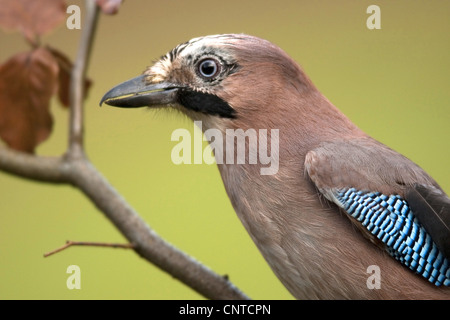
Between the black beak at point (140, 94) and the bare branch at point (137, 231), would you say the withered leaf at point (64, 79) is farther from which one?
the bare branch at point (137, 231)

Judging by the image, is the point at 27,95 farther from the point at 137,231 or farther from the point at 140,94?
the point at 137,231

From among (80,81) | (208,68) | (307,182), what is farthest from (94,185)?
(307,182)

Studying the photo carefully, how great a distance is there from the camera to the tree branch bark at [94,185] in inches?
73.2

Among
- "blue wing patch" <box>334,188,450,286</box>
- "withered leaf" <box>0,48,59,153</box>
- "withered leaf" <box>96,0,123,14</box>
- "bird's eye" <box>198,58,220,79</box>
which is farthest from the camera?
"bird's eye" <box>198,58,220,79</box>

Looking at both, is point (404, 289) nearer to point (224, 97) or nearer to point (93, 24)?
point (224, 97)

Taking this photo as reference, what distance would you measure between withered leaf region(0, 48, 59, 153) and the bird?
0.67 feet

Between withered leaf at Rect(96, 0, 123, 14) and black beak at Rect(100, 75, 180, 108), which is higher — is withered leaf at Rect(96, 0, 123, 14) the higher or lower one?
the higher one

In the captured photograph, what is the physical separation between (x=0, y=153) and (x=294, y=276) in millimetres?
873

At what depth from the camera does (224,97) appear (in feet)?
6.44

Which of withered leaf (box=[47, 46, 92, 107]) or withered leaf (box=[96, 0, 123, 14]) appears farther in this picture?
withered leaf (box=[47, 46, 92, 107])

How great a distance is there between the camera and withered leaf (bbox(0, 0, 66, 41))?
1680 millimetres

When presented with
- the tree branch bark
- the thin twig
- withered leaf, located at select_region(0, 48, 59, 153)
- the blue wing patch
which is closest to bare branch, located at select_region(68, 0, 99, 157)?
the tree branch bark

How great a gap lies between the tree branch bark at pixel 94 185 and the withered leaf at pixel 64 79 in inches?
1.2

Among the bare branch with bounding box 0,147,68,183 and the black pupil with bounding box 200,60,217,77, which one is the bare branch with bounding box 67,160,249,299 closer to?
the bare branch with bounding box 0,147,68,183
